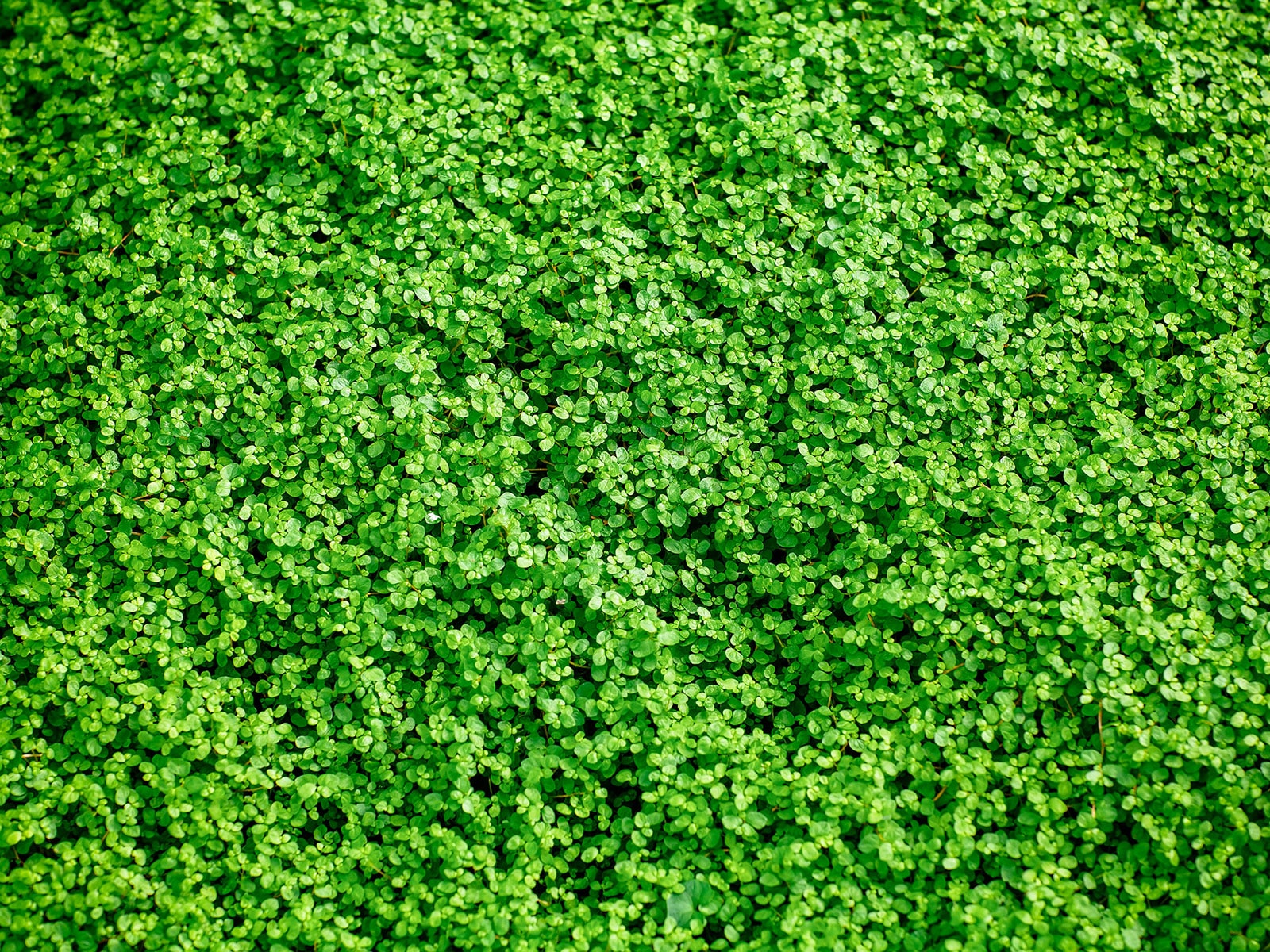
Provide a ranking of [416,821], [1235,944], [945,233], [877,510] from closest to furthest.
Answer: [1235,944] → [416,821] → [877,510] → [945,233]

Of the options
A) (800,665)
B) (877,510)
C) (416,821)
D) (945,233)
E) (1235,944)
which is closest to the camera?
(1235,944)

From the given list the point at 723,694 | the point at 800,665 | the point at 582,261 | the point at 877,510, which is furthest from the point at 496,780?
the point at 582,261

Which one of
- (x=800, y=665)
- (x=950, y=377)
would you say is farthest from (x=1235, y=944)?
(x=950, y=377)

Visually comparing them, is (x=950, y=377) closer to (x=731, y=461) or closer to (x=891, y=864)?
(x=731, y=461)

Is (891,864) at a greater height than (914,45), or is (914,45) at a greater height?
(914,45)

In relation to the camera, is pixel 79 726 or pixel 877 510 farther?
pixel 877 510

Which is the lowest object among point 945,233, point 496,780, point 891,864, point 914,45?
point 496,780

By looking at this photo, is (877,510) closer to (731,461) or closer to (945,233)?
(731,461)
